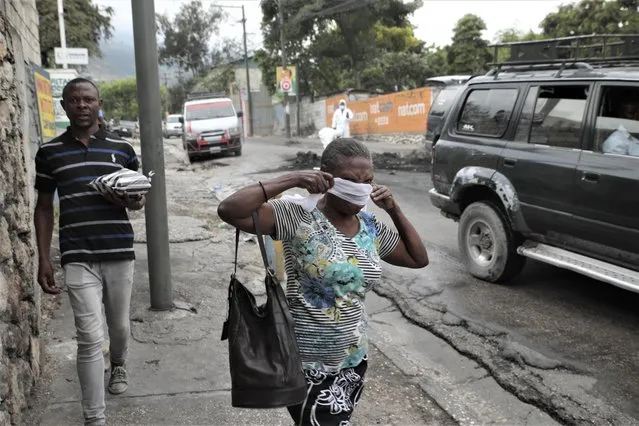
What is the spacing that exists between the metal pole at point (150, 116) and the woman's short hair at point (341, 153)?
253 centimetres

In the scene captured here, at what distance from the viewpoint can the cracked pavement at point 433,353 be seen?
3.26 metres

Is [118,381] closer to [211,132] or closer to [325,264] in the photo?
[325,264]

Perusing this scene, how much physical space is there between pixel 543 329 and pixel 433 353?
1.02m

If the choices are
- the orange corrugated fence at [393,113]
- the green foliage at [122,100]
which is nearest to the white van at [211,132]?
the orange corrugated fence at [393,113]

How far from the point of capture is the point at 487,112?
225 inches

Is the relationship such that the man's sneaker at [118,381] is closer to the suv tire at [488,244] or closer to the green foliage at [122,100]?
the suv tire at [488,244]

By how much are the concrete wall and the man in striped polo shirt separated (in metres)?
0.18

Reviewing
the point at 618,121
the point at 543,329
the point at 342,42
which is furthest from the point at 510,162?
the point at 342,42

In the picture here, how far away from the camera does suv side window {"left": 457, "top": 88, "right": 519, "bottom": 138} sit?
216 inches

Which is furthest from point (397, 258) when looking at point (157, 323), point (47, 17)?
point (47, 17)

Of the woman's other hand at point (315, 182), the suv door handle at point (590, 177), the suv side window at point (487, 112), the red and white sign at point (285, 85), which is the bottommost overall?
the suv door handle at point (590, 177)

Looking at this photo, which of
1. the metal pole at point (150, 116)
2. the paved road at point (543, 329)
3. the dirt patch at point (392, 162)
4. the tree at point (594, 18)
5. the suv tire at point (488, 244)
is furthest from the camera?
the tree at point (594, 18)

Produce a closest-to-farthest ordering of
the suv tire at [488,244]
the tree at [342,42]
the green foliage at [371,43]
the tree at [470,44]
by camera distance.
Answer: the suv tire at [488,244] < the green foliage at [371,43] < the tree at [470,44] < the tree at [342,42]

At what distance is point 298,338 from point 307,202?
0.53 meters
